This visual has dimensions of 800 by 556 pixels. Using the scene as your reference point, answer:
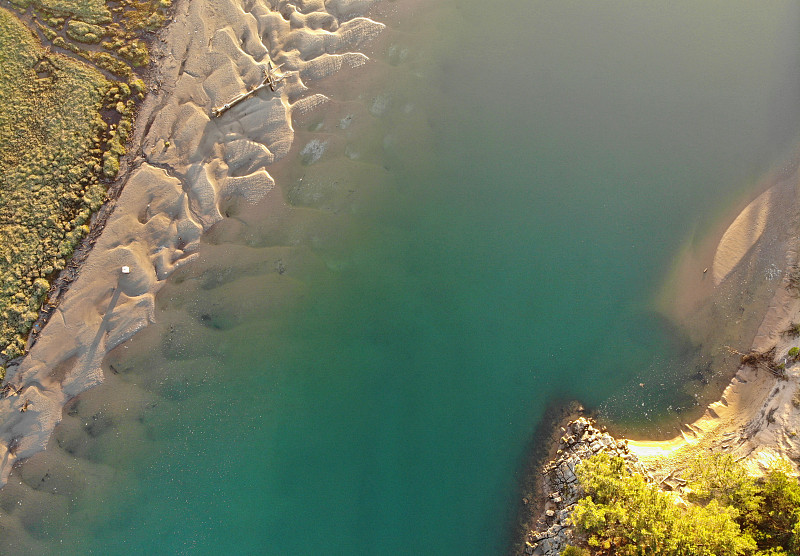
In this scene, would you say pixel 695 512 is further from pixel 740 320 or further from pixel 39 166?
pixel 39 166

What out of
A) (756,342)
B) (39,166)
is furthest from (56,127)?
(756,342)

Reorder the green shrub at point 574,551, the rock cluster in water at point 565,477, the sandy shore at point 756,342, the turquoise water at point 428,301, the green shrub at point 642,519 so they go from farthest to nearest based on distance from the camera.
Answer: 1. the turquoise water at point 428,301
2. the rock cluster in water at point 565,477
3. the sandy shore at point 756,342
4. the green shrub at point 574,551
5. the green shrub at point 642,519

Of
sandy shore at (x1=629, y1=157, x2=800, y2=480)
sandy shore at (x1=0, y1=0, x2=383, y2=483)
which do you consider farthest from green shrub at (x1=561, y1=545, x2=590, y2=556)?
sandy shore at (x1=0, y1=0, x2=383, y2=483)

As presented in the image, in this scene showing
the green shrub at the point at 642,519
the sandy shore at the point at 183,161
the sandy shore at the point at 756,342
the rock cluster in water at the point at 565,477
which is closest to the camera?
the green shrub at the point at 642,519

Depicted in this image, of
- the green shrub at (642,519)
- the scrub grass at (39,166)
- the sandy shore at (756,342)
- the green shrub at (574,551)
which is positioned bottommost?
the green shrub at (574,551)

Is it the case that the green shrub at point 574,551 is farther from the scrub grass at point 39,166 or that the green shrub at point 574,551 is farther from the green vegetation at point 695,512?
the scrub grass at point 39,166

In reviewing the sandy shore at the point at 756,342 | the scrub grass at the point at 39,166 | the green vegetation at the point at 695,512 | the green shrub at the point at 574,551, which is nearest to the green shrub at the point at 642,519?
the green vegetation at the point at 695,512

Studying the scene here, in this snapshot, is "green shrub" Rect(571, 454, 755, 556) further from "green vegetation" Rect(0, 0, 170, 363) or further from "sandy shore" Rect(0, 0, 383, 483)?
"green vegetation" Rect(0, 0, 170, 363)
